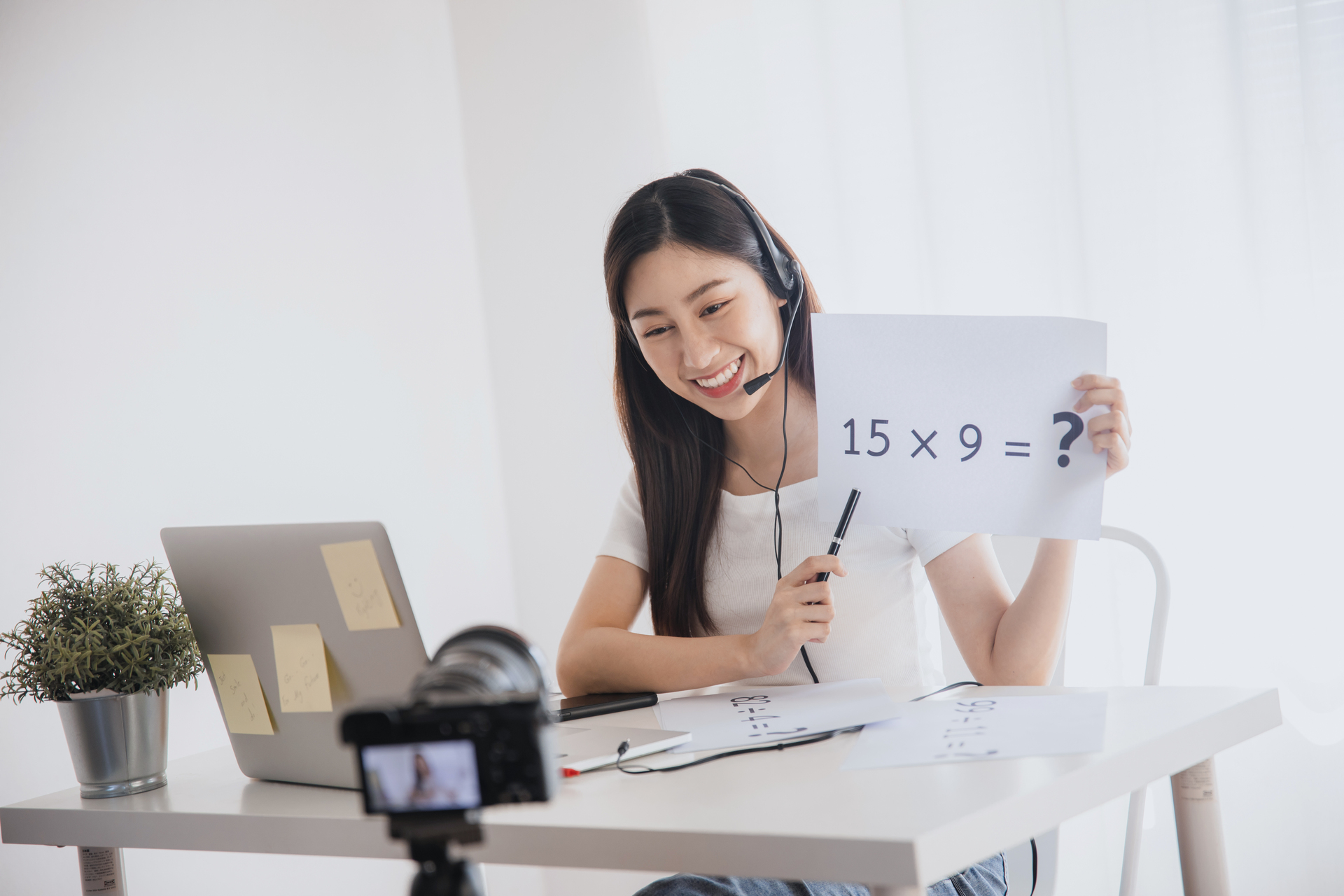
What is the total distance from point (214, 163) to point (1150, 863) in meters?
2.06

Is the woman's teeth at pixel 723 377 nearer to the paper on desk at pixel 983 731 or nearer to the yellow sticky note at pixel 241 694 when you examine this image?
the paper on desk at pixel 983 731

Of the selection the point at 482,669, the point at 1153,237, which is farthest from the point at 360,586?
the point at 1153,237

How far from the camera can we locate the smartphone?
1.15m

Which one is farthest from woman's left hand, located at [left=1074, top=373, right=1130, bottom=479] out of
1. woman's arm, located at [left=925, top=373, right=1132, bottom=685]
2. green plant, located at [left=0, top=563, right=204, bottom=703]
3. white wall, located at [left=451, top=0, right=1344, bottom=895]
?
green plant, located at [left=0, top=563, right=204, bottom=703]

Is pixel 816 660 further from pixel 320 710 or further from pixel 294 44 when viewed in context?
pixel 294 44

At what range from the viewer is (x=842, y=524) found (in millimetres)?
1104

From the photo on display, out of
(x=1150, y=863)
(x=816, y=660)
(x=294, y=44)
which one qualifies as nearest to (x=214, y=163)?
(x=294, y=44)

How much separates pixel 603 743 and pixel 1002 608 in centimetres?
57

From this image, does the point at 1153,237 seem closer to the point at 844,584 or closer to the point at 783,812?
the point at 844,584

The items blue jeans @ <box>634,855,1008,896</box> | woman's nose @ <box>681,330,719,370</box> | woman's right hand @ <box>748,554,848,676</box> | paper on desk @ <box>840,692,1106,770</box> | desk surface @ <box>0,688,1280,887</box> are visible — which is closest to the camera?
desk surface @ <box>0,688,1280,887</box>

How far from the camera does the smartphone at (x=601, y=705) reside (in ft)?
3.76

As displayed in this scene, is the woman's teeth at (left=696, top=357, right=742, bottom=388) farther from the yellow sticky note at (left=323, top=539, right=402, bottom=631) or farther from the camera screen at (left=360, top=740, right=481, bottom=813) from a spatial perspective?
the camera screen at (left=360, top=740, right=481, bottom=813)

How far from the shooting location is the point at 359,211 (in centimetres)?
228

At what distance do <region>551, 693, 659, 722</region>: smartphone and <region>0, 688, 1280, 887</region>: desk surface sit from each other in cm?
28
